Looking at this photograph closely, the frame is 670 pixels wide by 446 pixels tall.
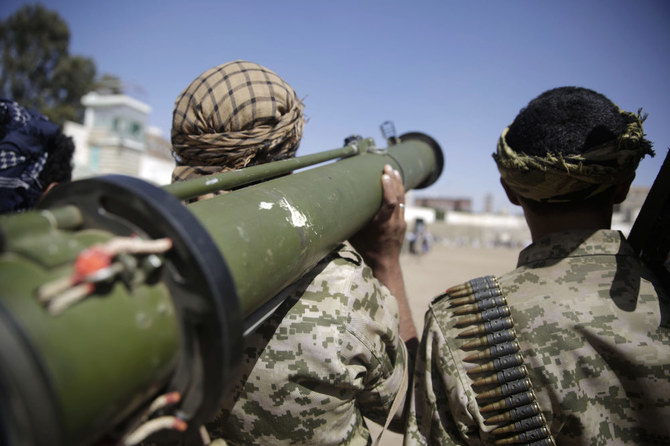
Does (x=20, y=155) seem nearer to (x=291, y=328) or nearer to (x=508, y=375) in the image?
(x=291, y=328)

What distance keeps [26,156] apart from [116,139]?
82.0ft

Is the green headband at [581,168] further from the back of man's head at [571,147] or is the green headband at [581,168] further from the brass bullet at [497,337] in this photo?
the brass bullet at [497,337]

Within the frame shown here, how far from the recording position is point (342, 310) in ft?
4.64

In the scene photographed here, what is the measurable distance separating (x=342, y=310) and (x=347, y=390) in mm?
298

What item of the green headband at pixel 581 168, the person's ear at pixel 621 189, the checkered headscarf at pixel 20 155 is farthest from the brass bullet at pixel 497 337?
the checkered headscarf at pixel 20 155

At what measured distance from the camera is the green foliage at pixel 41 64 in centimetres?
2533

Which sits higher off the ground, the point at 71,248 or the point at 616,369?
the point at 71,248

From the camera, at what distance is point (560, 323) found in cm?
133

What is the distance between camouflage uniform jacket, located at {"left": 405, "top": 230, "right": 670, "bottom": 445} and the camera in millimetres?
1243

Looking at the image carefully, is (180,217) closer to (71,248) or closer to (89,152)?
(71,248)

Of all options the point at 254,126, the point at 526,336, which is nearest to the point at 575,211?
the point at 526,336

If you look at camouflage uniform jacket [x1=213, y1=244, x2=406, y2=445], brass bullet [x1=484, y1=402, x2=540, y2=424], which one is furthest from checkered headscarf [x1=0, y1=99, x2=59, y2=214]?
brass bullet [x1=484, y1=402, x2=540, y2=424]

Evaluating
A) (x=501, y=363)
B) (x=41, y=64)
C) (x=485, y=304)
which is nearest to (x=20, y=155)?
(x=485, y=304)

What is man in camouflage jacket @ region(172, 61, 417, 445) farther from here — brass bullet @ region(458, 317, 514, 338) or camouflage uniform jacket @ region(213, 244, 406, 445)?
brass bullet @ region(458, 317, 514, 338)
